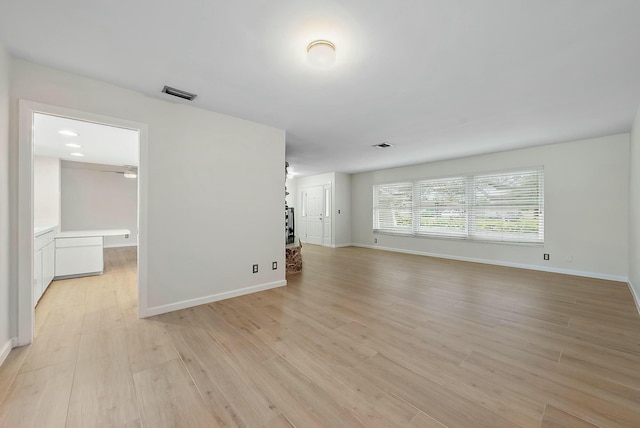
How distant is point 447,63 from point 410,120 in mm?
1361

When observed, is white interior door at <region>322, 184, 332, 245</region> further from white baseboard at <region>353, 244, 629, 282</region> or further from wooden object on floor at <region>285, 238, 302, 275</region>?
wooden object on floor at <region>285, 238, 302, 275</region>

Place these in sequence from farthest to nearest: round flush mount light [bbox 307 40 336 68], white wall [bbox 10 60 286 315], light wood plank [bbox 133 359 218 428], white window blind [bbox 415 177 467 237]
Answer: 1. white window blind [bbox 415 177 467 237]
2. white wall [bbox 10 60 286 315]
3. round flush mount light [bbox 307 40 336 68]
4. light wood plank [bbox 133 359 218 428]

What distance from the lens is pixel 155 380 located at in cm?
172

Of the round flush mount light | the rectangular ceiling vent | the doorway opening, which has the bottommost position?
the doorway opening

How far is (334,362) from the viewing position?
193cm

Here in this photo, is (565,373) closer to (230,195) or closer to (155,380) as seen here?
(155,380)

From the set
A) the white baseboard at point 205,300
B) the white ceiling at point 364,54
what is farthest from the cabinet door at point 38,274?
the white ceiling at point 364,54

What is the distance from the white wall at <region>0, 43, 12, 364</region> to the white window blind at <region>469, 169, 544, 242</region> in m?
7.08

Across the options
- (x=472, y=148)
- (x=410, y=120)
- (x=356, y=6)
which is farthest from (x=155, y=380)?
(x=472, y=148)

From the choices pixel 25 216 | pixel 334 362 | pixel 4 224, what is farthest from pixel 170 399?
pixel 25 216

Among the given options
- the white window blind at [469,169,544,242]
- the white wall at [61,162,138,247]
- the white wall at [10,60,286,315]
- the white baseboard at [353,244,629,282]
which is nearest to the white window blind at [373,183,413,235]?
the white baseboard at [353,244,629,282]

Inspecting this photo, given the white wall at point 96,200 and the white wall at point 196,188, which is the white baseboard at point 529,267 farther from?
the white wall at point 96,200

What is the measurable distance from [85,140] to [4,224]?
2946 mm

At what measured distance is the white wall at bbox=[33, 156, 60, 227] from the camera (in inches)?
204
